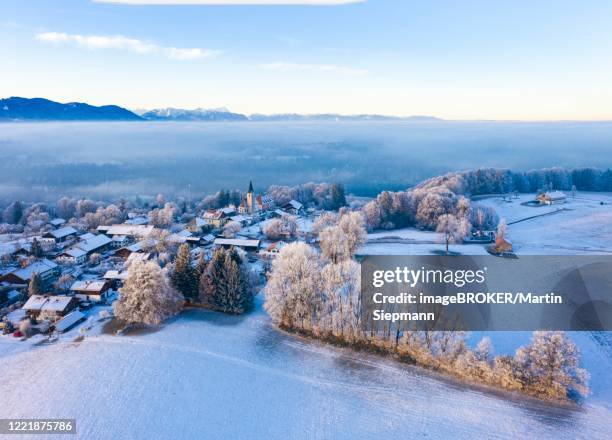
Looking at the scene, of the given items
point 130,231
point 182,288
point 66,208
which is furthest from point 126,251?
point 66,208

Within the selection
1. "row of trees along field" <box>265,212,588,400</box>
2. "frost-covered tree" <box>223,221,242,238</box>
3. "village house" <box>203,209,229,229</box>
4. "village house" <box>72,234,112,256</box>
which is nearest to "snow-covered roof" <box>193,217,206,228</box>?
"village house" <box>203,209,229,229</box>

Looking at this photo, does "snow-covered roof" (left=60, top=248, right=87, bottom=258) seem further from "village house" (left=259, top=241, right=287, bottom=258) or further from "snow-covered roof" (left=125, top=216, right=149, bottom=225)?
"village house" (left=259, top=241, right=287, bottom=258)

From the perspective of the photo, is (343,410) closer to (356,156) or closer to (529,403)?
(529,403)

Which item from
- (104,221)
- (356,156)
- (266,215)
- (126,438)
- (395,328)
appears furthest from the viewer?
(356,156)

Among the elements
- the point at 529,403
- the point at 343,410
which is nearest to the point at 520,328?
the point at 529,403

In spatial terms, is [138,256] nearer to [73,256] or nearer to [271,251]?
[73,256]

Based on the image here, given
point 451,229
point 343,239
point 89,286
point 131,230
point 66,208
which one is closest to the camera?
point 89,286

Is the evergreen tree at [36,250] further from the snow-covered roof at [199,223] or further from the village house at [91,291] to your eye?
the snow-covered roof at [199,223]
